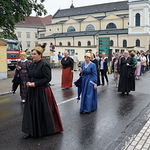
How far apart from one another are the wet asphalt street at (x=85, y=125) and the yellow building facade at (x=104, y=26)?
129ft

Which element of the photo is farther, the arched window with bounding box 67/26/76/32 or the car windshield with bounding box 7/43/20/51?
the arched window with bounding box 67/26/76/32

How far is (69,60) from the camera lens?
12359 mm

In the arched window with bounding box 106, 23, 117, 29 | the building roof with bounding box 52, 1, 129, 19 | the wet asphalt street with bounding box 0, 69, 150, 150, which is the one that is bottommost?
the wet asphalt street with bounding box 0, 69, 150, 150

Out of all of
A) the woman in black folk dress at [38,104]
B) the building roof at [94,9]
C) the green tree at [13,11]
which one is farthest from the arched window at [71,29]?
the woman in black folk dress at [38,104]

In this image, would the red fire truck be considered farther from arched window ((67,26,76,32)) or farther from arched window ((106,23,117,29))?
arched window ((67,26,76,32))

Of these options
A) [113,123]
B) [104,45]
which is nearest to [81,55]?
[104,45]

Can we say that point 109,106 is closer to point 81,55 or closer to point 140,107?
point 140,107

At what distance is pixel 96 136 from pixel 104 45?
1610 centimetres

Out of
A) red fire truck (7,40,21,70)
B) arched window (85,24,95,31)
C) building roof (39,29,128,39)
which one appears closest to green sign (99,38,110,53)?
red fire truck (7,40,21,70)

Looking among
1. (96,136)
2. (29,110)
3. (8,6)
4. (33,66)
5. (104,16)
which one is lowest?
(96,136)

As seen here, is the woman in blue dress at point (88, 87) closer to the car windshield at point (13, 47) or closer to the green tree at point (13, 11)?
the green tree at point (13, 11)

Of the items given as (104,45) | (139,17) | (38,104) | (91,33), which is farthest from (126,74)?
(91,33)

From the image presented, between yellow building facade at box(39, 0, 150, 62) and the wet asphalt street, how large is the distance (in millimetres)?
39388

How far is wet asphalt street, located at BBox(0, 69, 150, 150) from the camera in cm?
499
